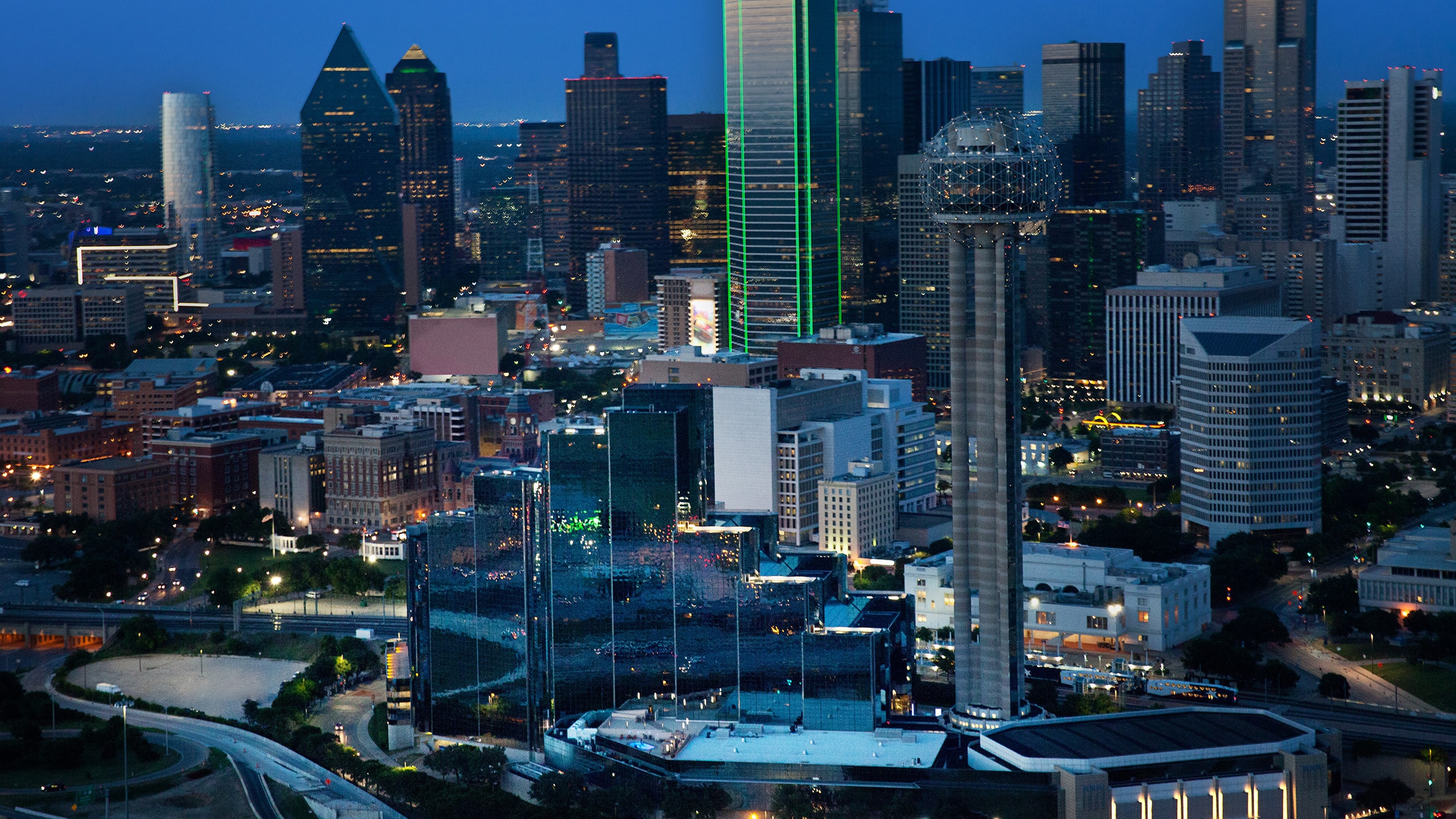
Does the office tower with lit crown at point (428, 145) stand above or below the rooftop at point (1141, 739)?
above

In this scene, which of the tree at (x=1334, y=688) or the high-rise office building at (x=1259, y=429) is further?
the high-rise office building at (x=1259, y=429)

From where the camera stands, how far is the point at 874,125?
11719 cm

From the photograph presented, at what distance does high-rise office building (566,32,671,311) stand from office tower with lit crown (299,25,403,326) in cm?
1443

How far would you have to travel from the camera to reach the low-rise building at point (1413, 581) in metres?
55.0

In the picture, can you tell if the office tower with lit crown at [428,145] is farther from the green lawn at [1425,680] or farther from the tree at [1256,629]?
the green lawn at [1425,680]

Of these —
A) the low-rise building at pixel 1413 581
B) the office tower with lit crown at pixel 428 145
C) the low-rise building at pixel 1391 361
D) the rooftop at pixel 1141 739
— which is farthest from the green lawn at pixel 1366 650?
the office tower with lit crown at pixel 428 145

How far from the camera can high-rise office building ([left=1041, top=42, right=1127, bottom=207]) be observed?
143 metres

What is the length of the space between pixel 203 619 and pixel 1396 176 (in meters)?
79.0

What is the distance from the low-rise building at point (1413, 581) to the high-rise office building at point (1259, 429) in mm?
8455

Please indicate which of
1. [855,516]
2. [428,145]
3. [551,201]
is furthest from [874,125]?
[855,516]

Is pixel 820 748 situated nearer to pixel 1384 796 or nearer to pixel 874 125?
pixel 1384 796

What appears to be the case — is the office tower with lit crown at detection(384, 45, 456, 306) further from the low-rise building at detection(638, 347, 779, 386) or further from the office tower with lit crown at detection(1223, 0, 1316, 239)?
the low-rise building at detection(638, 347, 779, 386)

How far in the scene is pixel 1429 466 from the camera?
78875 mm

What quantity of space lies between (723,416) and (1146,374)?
34394 millimetres
